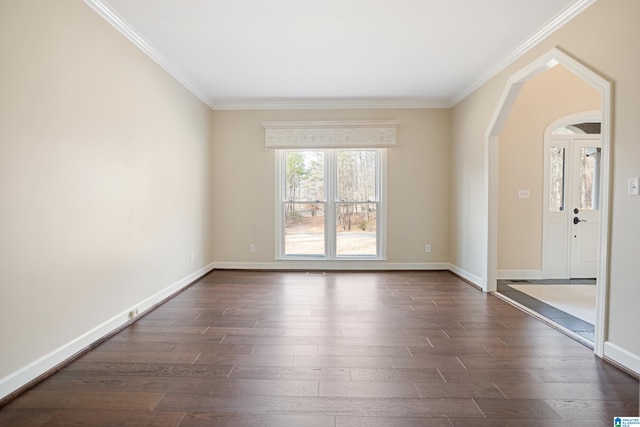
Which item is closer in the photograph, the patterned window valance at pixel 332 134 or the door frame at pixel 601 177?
the door frame at pixel 601 177

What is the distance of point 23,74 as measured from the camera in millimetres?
2057

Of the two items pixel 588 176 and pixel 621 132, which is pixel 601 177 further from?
pixel 588 176

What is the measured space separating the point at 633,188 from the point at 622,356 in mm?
1125

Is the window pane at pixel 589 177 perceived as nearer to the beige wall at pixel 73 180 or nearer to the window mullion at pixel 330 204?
the window mullion at pixel 330 204

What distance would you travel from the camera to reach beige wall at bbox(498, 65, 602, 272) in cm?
482

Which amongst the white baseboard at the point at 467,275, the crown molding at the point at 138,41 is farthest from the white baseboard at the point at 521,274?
the crown molding at the point at 138,41

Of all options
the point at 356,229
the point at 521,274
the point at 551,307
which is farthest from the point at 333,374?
the point at 521,274

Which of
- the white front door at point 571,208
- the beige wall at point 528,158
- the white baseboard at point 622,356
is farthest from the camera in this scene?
the white front door at point 571,208

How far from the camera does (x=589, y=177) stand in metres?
5.02

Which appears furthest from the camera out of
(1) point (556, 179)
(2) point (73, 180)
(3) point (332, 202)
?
(3) point (332, 202)

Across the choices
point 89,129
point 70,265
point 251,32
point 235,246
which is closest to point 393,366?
point 70,265

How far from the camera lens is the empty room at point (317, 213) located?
2023mm

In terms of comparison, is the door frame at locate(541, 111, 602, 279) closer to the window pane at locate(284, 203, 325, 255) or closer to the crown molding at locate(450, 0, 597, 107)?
the crown molding at locate(450, 0, 597, 107)

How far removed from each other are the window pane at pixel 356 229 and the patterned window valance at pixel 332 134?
3.33 feet
